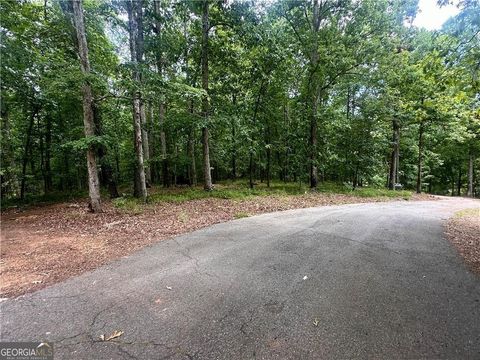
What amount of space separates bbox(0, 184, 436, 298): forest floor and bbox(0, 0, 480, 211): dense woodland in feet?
3.79

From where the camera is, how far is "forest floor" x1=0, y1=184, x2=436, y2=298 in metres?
4.36

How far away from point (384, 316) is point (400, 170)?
24.9 metres

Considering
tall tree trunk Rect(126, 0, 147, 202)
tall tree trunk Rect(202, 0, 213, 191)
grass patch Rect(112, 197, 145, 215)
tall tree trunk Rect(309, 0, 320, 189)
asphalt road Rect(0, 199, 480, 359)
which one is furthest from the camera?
tall tree trunk Rect(309, 0, 320, 189)

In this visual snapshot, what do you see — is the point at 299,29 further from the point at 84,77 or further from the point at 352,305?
the point at 352,305

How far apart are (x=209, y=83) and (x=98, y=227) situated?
10258 millimetres

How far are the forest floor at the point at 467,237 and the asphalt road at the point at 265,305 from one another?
0.23 meters

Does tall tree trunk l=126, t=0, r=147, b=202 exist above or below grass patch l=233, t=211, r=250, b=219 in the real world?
above

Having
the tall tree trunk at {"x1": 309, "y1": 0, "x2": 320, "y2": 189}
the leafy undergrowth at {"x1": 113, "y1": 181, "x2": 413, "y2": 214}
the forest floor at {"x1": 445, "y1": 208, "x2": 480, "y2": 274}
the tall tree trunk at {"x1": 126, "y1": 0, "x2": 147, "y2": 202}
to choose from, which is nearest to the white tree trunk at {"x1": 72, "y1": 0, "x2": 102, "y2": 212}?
the leafy undergrowth at {"x1": 113, "y1": 181, "x2": 413, "y2": 214}

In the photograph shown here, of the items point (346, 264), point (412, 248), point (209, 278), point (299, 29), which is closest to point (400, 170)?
point (299, 29)

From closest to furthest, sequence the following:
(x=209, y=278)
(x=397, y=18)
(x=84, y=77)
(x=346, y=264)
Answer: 1. (x=209, y=278)
2. (x=346, y=264)
3. (x=84, y=77)
4. (x=397, y=18)

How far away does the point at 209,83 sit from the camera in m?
14.2

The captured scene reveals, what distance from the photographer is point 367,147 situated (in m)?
15.7

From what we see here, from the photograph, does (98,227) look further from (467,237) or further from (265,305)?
(467,237)

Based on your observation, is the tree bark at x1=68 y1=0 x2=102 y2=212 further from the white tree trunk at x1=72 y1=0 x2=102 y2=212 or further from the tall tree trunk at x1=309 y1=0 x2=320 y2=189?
the tall tree trunk at x1=309 y1=0 x2=320 y2=189
